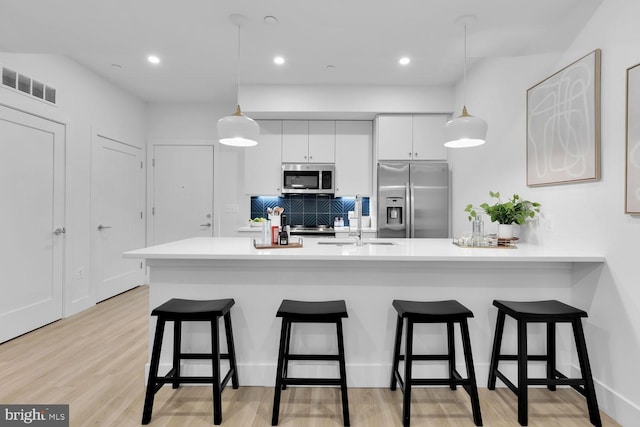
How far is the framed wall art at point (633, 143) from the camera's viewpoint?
1.82 meters

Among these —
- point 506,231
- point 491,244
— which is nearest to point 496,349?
Result: point 491,244

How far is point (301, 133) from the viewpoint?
15.1 ft

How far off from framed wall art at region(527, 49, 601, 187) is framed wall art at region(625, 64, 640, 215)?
0.73 feet

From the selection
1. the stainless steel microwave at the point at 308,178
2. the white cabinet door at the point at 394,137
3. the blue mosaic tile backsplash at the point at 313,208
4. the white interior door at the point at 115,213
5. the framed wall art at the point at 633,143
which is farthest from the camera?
the blue mosaic tile backsplash at the point at 313,208

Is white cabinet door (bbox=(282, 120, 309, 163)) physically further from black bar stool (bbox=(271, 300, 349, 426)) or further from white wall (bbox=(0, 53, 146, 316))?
black bar stool (bbox=(271, 300, 349, 426))

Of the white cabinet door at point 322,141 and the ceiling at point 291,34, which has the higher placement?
the ceiling at point 291,34

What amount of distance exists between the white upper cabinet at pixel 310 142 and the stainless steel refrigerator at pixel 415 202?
0.88 metres

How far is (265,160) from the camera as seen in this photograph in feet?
15.1

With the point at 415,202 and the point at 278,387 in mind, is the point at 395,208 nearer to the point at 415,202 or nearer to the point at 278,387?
the point at 415,202

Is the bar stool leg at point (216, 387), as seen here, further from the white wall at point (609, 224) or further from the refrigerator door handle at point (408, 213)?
the refrigerator door handle at point (408, 213)

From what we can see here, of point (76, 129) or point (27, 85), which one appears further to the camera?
point (76, 129)

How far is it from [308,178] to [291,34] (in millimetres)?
1980

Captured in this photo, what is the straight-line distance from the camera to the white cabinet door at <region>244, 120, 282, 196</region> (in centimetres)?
459

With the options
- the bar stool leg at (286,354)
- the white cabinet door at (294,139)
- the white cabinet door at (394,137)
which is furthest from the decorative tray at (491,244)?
the white cabinet door at (294,139)
